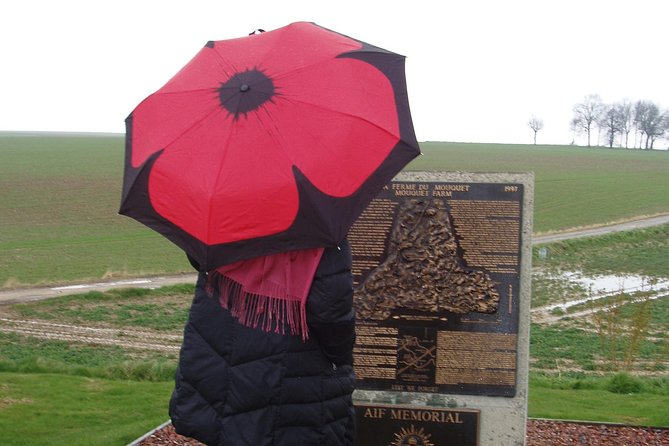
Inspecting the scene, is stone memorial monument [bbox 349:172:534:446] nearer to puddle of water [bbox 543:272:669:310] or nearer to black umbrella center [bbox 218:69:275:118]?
black umbrella center [bbox 218:69:275:118]

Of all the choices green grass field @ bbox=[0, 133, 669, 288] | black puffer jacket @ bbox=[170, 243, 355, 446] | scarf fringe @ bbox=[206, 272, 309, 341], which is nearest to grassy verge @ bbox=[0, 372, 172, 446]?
black puffer jacket @ bbox=[170, 243, 355, 446]

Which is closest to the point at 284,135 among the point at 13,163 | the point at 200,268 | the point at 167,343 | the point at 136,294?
the point at 200,268

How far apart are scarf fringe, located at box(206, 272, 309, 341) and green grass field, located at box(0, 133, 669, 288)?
546 cm

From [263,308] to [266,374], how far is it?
1.15ft

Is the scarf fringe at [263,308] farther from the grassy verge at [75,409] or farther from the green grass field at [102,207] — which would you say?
the green grass field at [102,207]

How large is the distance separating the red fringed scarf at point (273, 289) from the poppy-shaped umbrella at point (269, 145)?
0.41 feet

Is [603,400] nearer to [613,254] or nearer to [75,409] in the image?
[75,409]

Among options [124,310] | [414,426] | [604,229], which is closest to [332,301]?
[414,426]

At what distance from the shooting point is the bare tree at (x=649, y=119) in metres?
114

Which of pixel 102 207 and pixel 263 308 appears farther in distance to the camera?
pixel 102 207

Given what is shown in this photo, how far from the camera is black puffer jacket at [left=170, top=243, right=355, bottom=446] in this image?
14.0 feet

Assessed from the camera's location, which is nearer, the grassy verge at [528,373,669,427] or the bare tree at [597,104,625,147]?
the grassy verge at [528,373,669,427]

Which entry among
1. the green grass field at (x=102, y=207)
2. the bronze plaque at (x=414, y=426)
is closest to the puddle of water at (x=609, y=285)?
the green grass field at (x=102, y=207)

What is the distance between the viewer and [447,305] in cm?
693
